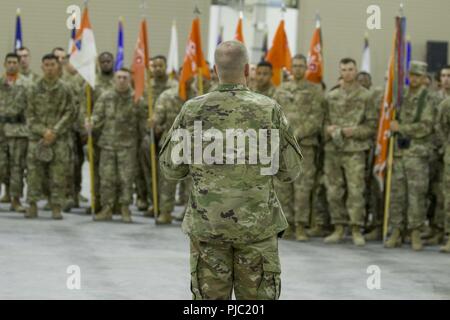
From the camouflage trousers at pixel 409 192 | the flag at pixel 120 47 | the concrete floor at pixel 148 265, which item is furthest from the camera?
the flag at pixel 120 47

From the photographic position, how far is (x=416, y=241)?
10.4 meters

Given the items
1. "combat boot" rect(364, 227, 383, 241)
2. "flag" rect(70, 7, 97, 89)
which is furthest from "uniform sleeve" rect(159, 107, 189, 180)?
"flag" rect(70, 7, 97, 89)

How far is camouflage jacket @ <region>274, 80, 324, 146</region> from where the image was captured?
10594 mm

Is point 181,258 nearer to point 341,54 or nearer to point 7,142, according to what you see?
point 7,142

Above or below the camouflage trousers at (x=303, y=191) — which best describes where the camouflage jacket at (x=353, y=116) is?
above

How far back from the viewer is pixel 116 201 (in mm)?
12172

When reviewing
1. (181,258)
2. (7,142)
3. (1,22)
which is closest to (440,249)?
(181,258)

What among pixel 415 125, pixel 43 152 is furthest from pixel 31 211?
pixel 415 125

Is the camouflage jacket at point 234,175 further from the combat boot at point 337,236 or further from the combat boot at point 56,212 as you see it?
the combat boot at point 56,212

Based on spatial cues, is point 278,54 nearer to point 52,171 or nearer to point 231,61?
point 52,171

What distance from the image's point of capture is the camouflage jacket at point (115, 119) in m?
11.8

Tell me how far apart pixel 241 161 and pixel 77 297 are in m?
2.73

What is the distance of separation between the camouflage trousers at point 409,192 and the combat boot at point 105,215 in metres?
3.38

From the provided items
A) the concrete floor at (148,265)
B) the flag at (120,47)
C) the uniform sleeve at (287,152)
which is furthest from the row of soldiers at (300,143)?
the uniform sleeve at (287,152)
